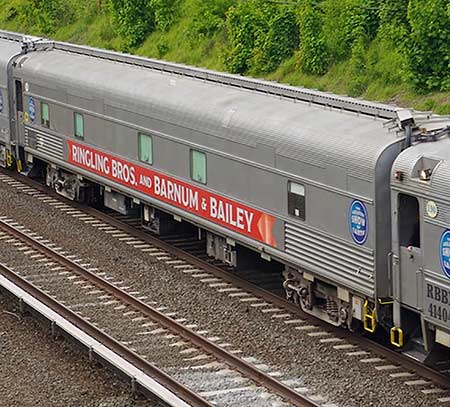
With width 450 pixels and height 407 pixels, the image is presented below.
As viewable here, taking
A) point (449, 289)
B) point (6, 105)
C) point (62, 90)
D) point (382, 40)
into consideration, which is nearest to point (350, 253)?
point (449, 289)

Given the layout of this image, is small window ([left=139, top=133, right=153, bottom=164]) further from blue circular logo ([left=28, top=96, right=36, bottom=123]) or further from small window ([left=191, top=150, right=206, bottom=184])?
blue circular logo ([left=28, top=96, right=36, bottom=123])

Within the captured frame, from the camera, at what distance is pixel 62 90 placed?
2405 cm

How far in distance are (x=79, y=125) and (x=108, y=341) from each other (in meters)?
8.34

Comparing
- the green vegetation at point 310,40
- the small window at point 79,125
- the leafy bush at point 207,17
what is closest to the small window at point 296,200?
the small window at point 79,125

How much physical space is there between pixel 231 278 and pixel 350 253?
453cm

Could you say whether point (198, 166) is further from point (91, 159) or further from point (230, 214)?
point (91, 159)

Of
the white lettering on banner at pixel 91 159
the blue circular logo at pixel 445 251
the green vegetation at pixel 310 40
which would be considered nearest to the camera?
the blue circular logo at pixel 445 251

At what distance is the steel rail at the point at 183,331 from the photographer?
13.9 meters

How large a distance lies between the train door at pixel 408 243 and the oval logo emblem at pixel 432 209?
380mm

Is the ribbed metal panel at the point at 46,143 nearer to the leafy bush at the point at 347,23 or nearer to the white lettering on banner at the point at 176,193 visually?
the white lettering on banner at the point at 176,193

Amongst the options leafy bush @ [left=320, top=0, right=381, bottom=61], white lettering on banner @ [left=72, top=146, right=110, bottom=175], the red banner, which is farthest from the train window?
leafy bush @ [left=320, top=0, right=381, bottom=61]

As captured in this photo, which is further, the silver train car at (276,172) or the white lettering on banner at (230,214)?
the white lettering on banner at (230,214)

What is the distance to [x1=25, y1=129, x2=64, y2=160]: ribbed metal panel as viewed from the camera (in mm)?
24438

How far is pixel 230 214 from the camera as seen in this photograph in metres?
18.1
